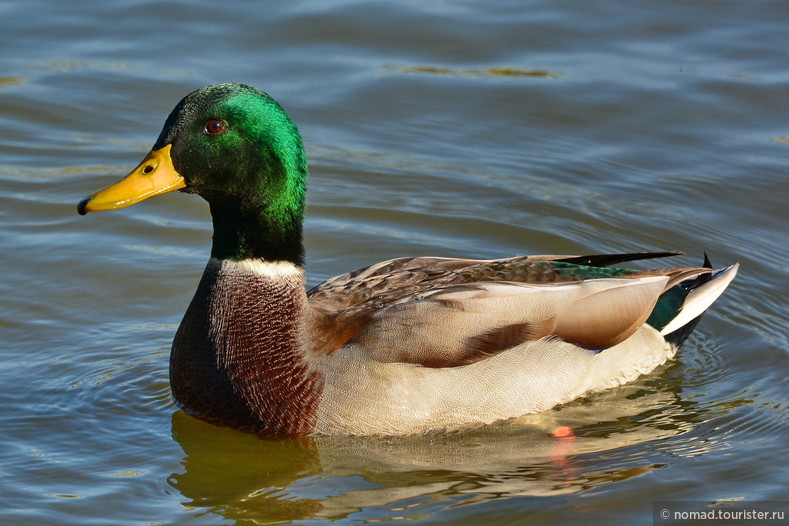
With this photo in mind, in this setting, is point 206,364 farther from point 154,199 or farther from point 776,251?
point 776,251

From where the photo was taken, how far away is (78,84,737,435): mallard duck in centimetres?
672

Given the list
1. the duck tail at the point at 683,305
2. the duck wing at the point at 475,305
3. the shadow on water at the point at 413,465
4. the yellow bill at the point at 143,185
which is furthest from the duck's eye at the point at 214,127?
the duck tail at the point at 683,305

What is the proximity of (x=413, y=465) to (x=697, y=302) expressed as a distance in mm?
2241

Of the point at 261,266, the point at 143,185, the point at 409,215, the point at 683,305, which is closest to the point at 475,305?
the point at 261,266

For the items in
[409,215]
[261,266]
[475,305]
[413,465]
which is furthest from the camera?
[409,215]

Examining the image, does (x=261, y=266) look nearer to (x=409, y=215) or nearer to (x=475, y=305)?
(x=475, y=305)

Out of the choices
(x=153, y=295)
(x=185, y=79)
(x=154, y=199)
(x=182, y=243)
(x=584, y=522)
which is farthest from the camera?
(x=185, y=79)

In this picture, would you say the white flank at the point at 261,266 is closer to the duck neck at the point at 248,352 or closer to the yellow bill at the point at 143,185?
the duck neck at the point at 248,352

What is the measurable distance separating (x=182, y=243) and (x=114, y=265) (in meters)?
0.61

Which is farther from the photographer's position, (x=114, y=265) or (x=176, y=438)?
(x=114, y=265)

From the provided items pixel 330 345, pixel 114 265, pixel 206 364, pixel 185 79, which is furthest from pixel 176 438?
pixel 185 79

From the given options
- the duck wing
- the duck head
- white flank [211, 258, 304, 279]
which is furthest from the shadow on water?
the duck head

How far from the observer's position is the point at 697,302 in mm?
7723

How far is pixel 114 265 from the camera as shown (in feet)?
29.6
